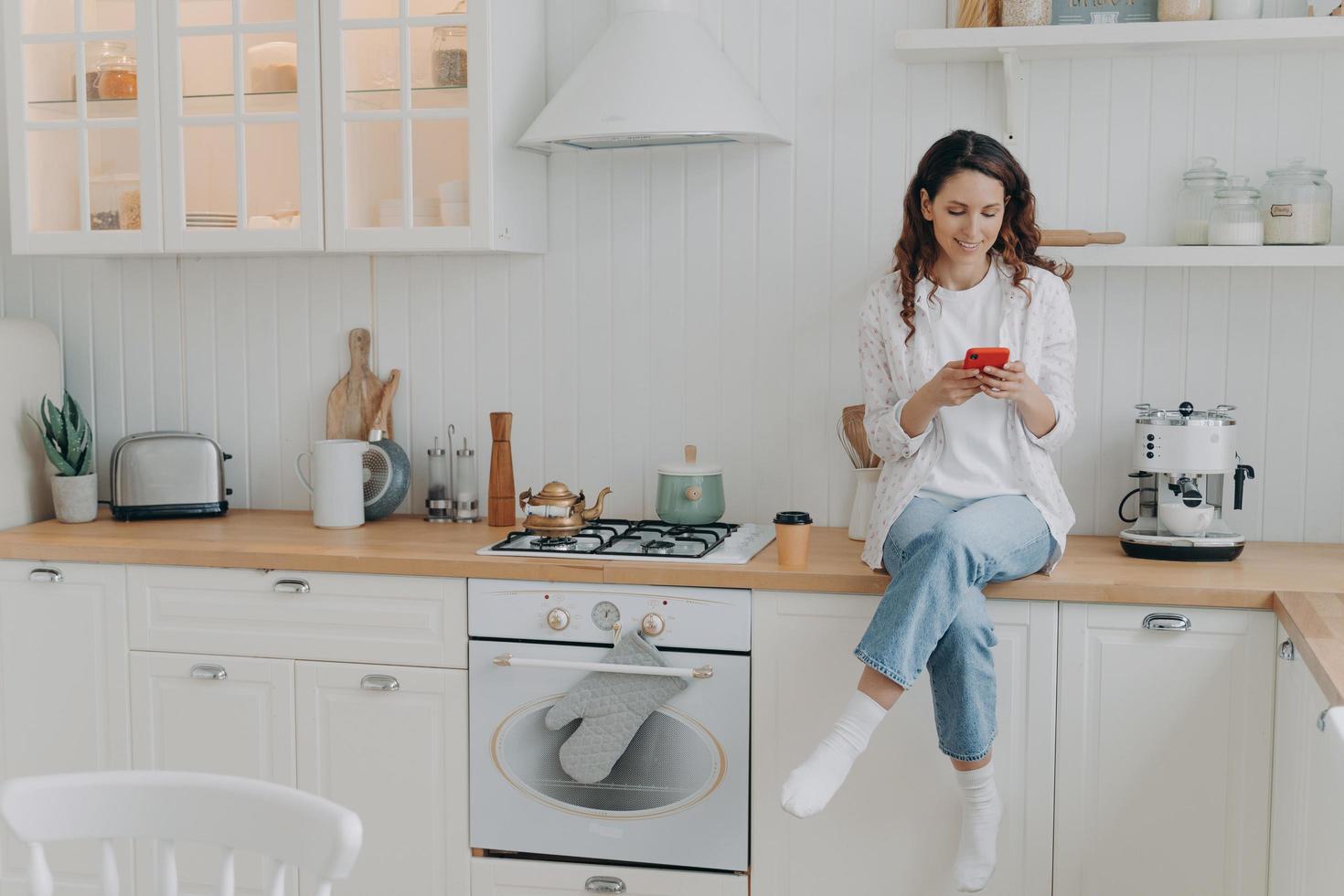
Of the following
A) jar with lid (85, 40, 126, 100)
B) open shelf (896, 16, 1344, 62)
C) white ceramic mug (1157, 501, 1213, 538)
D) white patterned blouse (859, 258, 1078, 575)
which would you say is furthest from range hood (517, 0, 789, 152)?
white ceramic mug (1157, 501, 1213, 538)

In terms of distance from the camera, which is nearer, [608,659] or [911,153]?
[608,659]

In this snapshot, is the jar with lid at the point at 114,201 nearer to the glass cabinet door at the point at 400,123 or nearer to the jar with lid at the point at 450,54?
the glass cabinet door at the point at 400,123

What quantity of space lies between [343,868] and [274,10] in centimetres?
207

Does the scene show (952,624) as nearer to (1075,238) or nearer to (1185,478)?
(1185,478)

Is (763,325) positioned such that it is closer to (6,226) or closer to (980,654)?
(980,654)

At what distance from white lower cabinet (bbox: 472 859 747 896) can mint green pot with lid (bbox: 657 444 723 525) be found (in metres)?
0.71

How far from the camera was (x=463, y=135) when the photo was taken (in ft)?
8.77

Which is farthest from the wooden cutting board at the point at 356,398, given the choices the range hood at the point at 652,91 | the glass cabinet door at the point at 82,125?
the range hood at the point at 652,91

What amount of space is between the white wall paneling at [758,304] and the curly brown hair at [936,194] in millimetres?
289

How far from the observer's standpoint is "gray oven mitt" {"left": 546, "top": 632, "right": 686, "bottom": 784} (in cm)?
241

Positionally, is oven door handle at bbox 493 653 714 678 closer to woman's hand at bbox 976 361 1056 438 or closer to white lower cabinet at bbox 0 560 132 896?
woman's hand at bbox 976 361 1056 438

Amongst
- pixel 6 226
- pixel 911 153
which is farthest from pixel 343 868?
pixel 6 226

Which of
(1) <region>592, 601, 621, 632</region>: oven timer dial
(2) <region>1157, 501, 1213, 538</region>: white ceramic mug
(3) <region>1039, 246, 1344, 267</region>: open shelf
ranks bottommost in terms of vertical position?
(1) <region>592, 601, 621, 632</region>: oven timer dial

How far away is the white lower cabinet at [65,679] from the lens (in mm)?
2697
